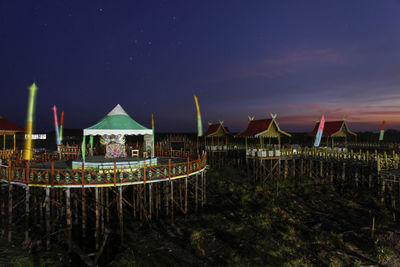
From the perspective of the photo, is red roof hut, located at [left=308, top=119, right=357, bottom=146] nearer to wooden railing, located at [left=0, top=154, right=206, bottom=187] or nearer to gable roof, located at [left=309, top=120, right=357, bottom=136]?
gable roof, located at [left=309, top=120, right=357, bottom=136]

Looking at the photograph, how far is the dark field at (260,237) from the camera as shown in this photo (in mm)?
12055

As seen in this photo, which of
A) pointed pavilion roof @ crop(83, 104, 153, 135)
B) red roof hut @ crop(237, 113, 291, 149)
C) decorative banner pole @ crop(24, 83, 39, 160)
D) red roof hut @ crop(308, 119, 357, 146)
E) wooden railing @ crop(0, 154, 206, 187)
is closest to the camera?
wooden railing @ crop(0, 154, 206, 187)

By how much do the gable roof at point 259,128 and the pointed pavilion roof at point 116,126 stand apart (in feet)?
39.2

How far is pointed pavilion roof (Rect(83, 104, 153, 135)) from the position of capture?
53.6 ft

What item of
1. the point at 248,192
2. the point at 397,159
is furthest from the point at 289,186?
the point at 397,159

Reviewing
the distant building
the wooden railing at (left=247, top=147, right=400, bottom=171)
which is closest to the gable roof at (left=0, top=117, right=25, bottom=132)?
the distant building

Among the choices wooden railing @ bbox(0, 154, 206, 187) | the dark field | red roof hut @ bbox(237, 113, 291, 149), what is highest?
red roof hut @ bbox(237, 113, 291, 149)

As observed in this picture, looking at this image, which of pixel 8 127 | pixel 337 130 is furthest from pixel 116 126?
pixel 337 130

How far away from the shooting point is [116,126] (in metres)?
17.1

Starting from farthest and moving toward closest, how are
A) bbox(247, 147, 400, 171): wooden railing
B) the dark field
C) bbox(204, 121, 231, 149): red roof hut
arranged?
1. bbox(204, 121, 231, 149): red roof hut
2. bbox(247, 147, 400, 171): wooden railing
3. the dark field

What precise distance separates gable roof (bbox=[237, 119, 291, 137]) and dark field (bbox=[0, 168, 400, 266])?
301 inches

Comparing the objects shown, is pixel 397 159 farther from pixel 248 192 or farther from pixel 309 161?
pixel 248 192

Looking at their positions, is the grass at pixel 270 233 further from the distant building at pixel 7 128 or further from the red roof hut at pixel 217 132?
the distant building at pixel 7 128

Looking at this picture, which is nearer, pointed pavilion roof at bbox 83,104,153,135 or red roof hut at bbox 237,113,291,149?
pointed pavilion roof at bbox 83,104,153,135
